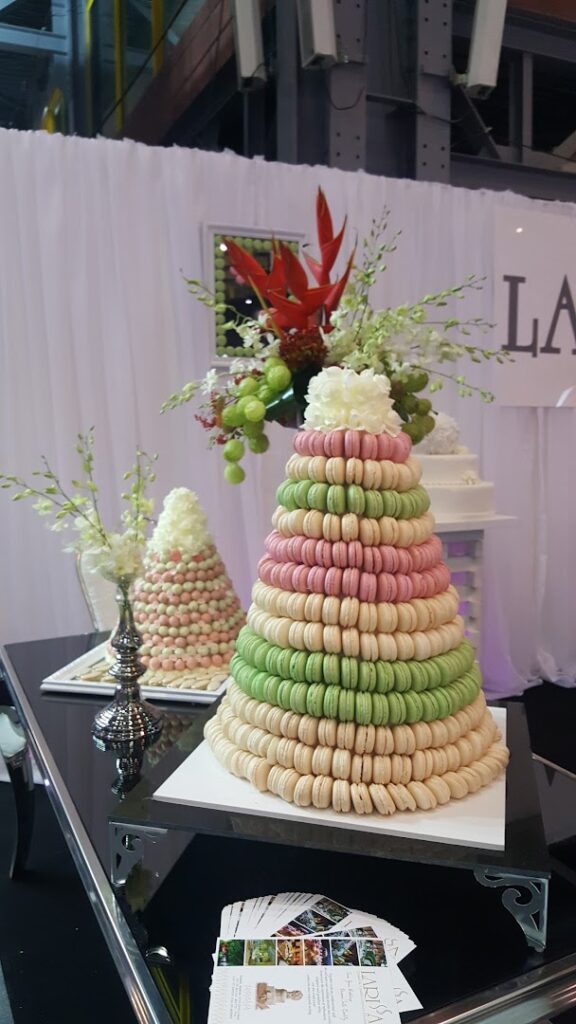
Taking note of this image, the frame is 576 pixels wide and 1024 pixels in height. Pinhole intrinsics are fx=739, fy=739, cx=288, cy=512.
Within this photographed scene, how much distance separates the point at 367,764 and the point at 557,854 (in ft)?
0.93

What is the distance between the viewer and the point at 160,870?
965 millimetres

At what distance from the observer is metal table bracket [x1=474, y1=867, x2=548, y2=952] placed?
79 centimetres

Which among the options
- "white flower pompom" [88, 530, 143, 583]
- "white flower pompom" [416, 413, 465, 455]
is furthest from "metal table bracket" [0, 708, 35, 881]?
"white flower pompom" [416, 413, 465, 455]

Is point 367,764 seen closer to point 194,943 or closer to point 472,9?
point 194,943

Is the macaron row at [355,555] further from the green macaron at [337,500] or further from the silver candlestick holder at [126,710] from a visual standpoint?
the silver candlestick holder at [126,710]

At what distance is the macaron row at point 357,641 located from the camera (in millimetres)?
946

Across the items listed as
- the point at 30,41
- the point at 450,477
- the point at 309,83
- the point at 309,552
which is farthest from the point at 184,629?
the point at 30,41

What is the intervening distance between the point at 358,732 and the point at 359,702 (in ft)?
0.12

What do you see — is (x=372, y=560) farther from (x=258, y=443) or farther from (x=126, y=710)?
(x=126, y=710)

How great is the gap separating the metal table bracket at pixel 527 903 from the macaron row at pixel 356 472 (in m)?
0.48

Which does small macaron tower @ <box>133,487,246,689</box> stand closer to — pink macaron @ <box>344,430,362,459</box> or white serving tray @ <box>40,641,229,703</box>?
white serving tray @ <box>40,641,229,703</box>

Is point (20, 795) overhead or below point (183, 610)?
below

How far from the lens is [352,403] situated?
104cm

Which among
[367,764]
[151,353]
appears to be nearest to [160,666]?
[367,764]
